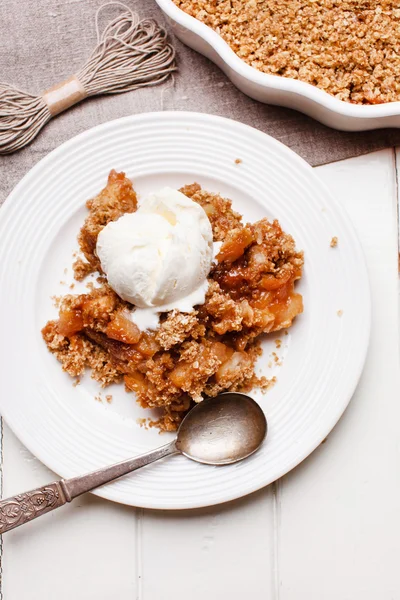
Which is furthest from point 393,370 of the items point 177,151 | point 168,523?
point 177,151

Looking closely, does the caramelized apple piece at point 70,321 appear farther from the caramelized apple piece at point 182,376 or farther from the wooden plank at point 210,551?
the wooden plank at point 210,551

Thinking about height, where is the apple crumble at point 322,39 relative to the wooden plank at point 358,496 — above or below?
above

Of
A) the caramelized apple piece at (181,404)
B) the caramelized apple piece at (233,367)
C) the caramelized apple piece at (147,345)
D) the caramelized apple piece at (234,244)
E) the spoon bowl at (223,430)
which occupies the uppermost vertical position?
the caramelized apple piece at (234,244)

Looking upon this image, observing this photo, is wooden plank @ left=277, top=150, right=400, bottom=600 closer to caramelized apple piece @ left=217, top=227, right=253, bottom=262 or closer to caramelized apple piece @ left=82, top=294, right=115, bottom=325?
caramelized apple piece @ left=217, top=227, right=253, bottom=262

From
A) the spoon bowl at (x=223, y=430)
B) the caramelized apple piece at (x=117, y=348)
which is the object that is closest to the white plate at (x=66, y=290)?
the spoon bowl at (x=223, y=430)

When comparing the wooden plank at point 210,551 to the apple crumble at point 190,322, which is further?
the wooden plank at point 210,551

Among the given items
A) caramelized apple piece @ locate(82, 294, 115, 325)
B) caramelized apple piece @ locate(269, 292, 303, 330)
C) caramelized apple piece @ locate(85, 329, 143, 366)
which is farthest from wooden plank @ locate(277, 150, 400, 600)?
caramelized apple piece @ locate(82, 294, 115, 325)

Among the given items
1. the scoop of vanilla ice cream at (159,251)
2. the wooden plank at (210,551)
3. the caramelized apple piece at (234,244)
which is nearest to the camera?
the scoop of vanilla ice cream at (159,251)
